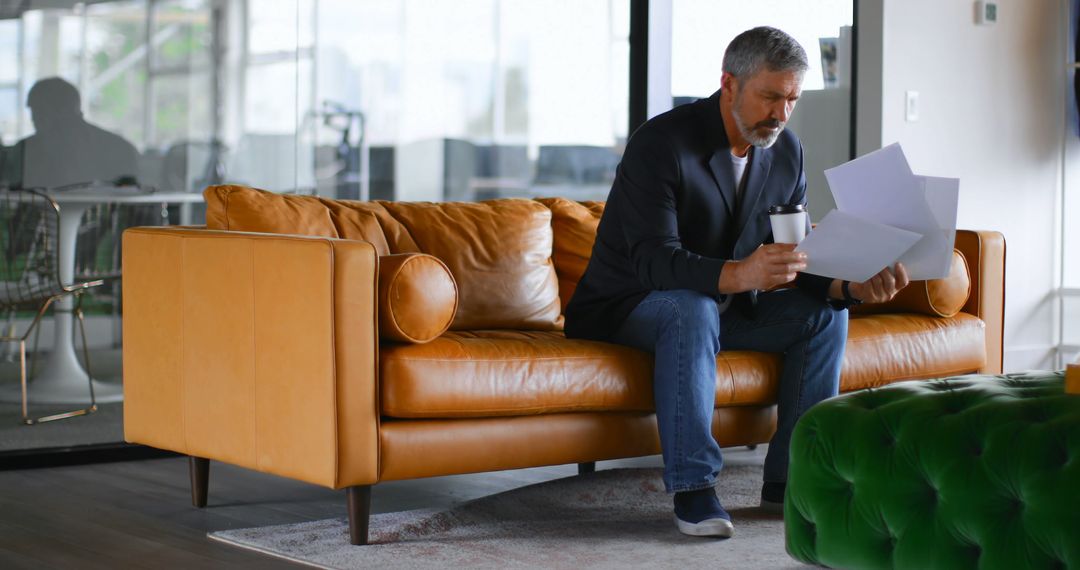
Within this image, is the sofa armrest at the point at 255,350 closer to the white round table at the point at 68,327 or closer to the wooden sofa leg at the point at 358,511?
the wooden sofa leg at the point at 358,511

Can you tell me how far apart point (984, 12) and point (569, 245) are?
2.58 metres

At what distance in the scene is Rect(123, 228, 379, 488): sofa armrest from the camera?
2.46 metres

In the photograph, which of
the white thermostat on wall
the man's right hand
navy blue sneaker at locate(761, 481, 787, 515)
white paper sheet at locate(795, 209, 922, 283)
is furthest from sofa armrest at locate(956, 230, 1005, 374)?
the white thermostat on wall

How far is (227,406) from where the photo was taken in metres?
2.70

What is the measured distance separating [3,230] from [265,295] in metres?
1.33

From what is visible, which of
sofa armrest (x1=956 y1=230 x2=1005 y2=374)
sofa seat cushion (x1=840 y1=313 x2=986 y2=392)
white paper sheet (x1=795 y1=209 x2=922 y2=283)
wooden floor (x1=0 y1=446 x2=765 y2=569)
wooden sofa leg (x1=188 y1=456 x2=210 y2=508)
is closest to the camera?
white paper sheet (x1=795 y1=209 x2=922 y2=283)

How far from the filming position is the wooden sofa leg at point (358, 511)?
253 cm

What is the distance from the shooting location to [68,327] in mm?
3660

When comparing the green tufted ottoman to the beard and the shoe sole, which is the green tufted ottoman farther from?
the beard

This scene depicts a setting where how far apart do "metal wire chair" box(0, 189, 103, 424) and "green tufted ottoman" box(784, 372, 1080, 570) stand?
2335 millimetres

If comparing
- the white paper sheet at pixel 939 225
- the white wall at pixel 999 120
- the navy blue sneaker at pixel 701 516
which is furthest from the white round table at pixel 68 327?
Result: the white wall at pixel 999 120

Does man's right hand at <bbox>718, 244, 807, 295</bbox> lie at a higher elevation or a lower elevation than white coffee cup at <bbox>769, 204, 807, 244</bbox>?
lower

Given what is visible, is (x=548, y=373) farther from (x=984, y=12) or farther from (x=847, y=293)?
(x=984, y=12)

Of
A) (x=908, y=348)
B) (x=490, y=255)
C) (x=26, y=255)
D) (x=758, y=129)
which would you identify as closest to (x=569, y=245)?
(x=490, y=255)
